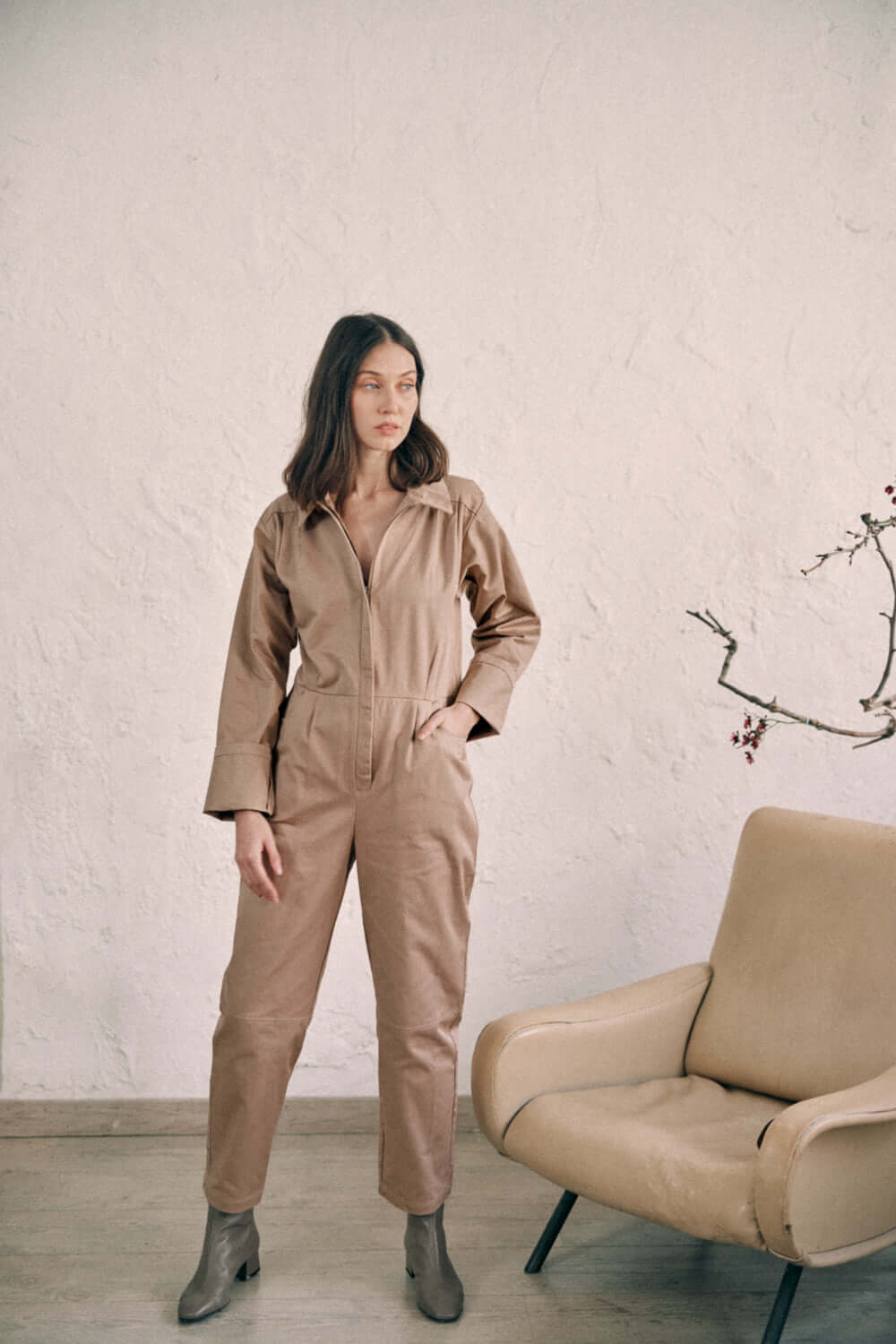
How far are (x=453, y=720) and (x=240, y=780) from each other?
16.4 inches

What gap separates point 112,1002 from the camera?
2.96 metres

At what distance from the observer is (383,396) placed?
7.09 feet

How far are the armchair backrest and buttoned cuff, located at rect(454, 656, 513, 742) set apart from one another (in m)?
0.69

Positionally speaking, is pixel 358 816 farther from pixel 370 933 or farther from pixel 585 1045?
pixel 585 1045

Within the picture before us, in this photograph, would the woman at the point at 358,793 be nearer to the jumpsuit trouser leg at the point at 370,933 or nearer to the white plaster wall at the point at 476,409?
the jumpsuit trouser leg at the point at 370,933

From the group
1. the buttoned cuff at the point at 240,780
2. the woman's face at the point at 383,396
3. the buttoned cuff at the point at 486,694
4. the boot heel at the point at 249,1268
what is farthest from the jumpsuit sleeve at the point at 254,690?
the boot heel at the point at 249,1268

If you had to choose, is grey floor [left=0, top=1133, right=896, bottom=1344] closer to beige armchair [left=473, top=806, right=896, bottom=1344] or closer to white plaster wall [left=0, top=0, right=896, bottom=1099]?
beige armchair [left=473, top=806, right=896, bottom=1344]

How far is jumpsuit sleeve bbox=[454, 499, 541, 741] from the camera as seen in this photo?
7.52 ft

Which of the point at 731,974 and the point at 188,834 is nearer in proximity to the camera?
the point at 731,974

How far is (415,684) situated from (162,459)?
42.6 inches

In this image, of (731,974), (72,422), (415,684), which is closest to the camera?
(415,684)

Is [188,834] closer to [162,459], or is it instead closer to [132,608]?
[132,608]

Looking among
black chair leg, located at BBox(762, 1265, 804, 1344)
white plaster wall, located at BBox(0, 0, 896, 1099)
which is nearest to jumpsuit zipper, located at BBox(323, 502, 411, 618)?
white plaster wall, located at BBox(0, 0, 896, 1099)

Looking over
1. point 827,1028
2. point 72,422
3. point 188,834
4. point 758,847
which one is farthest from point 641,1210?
point 72,422
